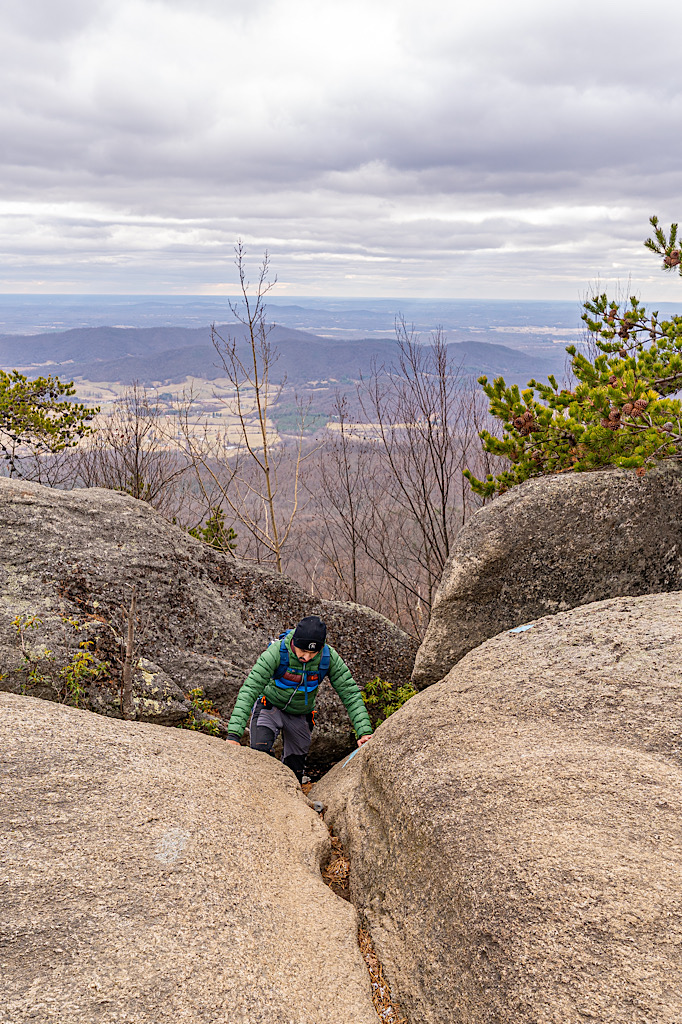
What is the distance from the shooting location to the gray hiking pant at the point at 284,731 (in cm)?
743

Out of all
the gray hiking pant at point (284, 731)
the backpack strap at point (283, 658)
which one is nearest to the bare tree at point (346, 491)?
the gray hiking pant at point (284, 731)

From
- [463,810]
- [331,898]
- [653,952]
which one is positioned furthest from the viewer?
[331,898]

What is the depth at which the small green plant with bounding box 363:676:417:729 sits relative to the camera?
9.86 metres

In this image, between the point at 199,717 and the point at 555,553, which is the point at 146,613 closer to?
the point at 199,717

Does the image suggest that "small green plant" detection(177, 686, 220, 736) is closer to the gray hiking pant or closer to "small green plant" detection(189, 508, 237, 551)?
the gray hiking pant

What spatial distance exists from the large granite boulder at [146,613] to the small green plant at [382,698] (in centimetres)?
39

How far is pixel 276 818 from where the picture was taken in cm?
553

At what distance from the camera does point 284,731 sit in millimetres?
7680

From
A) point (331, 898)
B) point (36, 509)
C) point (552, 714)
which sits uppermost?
point (36, 509)

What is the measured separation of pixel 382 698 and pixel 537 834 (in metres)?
6.11

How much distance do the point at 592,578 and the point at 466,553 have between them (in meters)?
1.60

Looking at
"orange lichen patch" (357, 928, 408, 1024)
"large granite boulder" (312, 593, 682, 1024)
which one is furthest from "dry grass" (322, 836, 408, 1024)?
"large granite boulder" (312, 593, 682, 1024)

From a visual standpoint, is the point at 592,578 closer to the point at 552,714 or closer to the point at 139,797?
the point at 552,714

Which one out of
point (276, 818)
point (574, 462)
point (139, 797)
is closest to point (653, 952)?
point (276, 818)
